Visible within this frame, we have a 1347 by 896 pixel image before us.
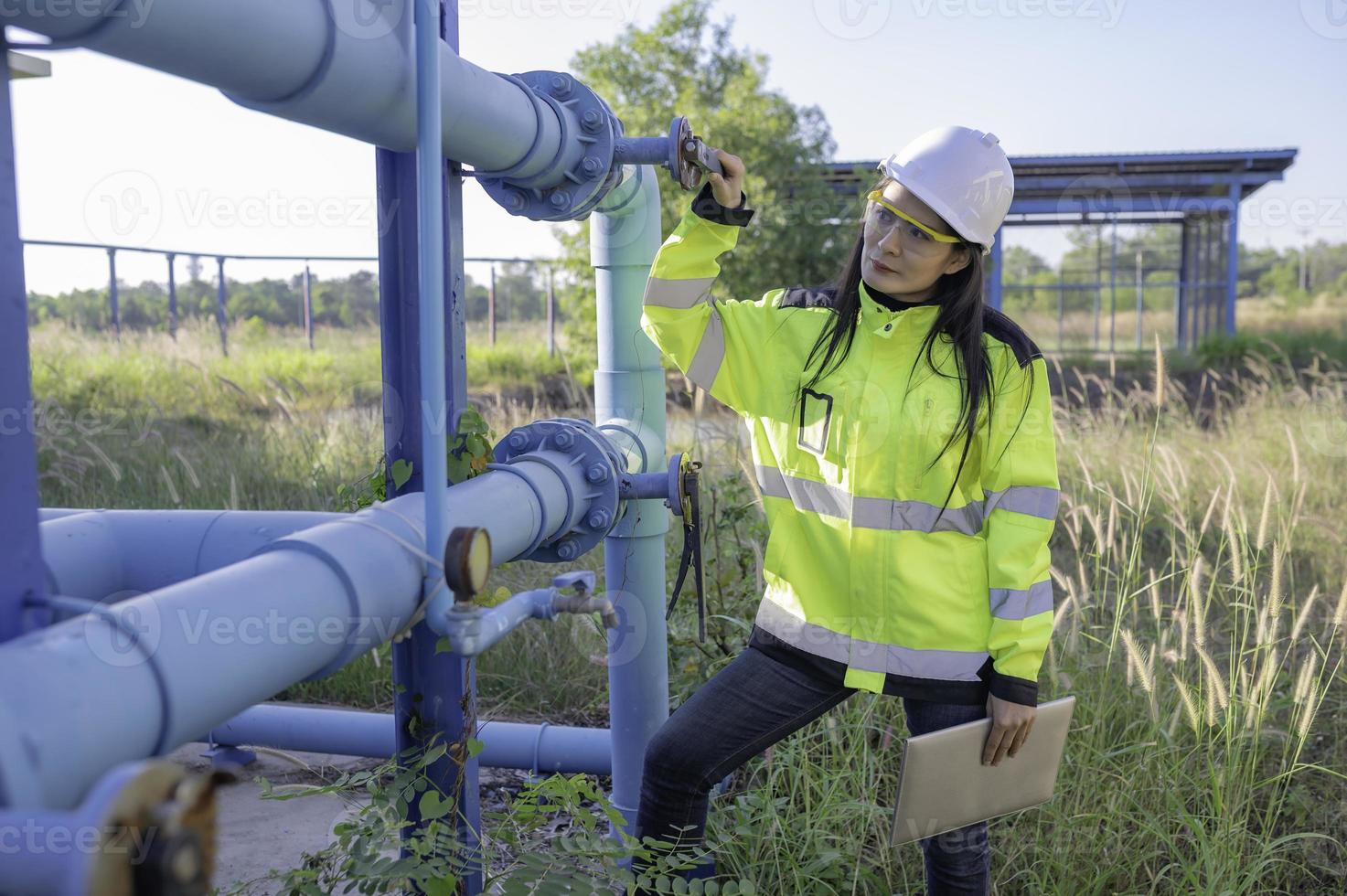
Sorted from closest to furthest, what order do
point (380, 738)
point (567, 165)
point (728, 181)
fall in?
point (567, 165) → point (728, 181) → point (380, 738)

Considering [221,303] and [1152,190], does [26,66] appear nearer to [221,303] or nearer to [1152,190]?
[221,303]

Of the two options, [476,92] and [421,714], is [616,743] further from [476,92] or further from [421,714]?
[476,92]

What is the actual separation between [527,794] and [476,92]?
129 cm

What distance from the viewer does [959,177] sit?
212cm

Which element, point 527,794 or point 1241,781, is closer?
point 527,794

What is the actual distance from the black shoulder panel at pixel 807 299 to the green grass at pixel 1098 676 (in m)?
0.95

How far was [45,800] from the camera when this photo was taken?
33.1 inches

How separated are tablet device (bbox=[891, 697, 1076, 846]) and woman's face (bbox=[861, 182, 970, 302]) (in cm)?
88

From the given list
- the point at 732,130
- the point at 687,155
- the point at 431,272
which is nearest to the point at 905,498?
the point at 687,155

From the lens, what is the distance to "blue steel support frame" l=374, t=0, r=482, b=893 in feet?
5.90

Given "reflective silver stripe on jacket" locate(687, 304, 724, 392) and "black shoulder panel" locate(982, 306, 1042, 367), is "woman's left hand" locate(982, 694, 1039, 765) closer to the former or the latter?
"black shoulder panel" locate(982, 306, 1042, 367)

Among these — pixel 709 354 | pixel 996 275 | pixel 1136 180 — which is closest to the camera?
pixel 709 354

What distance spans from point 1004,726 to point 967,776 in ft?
0.39

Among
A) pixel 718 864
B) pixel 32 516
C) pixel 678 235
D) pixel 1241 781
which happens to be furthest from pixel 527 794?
pixel 1241 781
